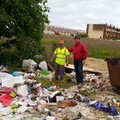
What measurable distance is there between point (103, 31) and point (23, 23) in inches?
2496

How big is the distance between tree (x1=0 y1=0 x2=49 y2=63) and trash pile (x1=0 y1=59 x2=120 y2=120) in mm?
3852

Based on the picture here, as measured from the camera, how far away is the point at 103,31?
77.2 meters

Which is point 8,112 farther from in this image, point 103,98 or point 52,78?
point 52,78

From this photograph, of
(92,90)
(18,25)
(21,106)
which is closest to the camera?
(21,106)

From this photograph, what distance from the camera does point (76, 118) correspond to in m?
7.59

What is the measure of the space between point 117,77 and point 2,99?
3.88 metres

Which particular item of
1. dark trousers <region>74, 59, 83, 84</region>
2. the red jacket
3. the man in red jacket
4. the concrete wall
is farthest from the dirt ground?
the concrete wall

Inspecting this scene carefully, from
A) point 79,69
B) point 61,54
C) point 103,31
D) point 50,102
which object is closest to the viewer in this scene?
point 50,102

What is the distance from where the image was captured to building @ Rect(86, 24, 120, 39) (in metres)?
77.1

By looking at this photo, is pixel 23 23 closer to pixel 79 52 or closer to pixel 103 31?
pixel 79 52

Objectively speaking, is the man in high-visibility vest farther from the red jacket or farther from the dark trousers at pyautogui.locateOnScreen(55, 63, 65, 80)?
the red jacket

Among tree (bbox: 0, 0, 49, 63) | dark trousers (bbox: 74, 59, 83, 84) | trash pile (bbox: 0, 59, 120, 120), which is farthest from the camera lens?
tree (bbox: 0, 0, 49, 63)

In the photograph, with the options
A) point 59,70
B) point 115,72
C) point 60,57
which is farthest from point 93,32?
point 115,72

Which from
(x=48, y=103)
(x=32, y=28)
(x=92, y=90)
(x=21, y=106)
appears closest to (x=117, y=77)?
(x=92, y=90)
